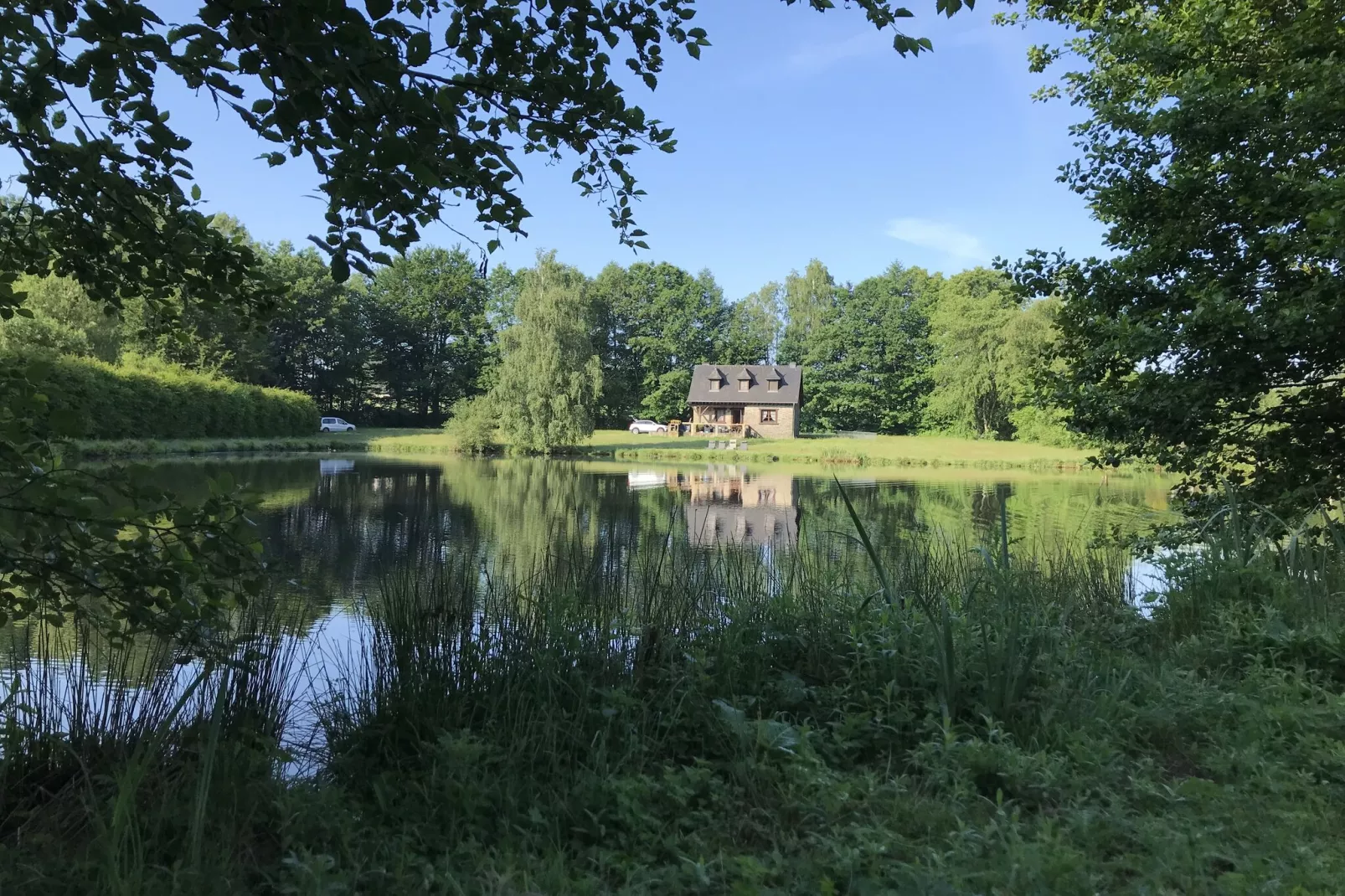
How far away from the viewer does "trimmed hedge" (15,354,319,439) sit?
2853 cm

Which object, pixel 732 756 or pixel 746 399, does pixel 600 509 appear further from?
pixel 746 399

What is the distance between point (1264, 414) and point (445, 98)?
7.13 metres

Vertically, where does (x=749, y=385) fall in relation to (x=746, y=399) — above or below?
above

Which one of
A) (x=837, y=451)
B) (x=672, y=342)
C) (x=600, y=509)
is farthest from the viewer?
(x=672, y=342)

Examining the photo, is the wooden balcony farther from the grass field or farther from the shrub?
the shrub

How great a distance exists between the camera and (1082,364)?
7.25 meters

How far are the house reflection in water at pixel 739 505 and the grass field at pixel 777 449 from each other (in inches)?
259

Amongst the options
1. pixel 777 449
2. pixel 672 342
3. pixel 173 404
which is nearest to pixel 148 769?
pixel 173 404

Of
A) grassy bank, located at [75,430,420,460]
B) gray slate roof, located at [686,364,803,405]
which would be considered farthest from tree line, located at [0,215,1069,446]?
grassy bank, located at [75,430,420,460]

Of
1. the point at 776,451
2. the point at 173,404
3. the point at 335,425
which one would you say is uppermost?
the point at 173,404

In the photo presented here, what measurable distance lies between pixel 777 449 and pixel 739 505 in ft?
76.1

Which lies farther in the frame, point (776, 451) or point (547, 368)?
point (776, 451)

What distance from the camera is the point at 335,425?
175ft

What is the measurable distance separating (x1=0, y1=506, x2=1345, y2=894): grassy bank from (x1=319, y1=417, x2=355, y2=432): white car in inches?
1996
